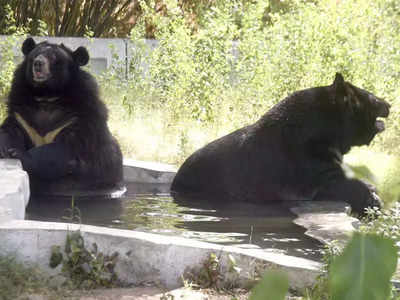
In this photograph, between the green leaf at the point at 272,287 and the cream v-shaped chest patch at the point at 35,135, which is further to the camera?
the cream v-shaped chest patch at the point at 35,135

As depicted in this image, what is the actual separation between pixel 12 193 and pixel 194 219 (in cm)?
171

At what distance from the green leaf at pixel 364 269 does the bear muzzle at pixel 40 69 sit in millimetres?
6482

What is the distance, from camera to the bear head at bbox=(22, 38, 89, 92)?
267 inches

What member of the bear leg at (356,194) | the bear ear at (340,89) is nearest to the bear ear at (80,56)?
the bear ear at (340,89)

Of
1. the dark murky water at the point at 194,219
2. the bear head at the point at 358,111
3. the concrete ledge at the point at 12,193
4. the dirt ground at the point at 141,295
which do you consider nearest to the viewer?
the dirt ground at the point at 141,295

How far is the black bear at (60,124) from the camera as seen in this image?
21.8 ft

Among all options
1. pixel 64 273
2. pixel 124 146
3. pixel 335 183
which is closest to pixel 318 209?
pixel 335 183

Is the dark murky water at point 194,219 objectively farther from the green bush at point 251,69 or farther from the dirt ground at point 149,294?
the green bush at point 251,69

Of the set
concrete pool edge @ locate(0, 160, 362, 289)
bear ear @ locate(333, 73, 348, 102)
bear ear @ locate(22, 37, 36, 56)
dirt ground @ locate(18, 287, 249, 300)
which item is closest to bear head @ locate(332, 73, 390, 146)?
bear ear @ locate(333, 73, 348, 102)

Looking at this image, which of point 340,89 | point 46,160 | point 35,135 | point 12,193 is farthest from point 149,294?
point 340,89

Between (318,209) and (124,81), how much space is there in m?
6.95

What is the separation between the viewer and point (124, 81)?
12836mm

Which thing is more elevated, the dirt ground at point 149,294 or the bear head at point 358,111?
the bear head at point 358,111

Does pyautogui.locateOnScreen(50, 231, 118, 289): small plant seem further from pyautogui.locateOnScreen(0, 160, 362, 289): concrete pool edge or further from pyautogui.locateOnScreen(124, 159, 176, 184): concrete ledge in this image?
pyautogui.locateOnScreen(124, 159, 176, 184): concrete ledge
